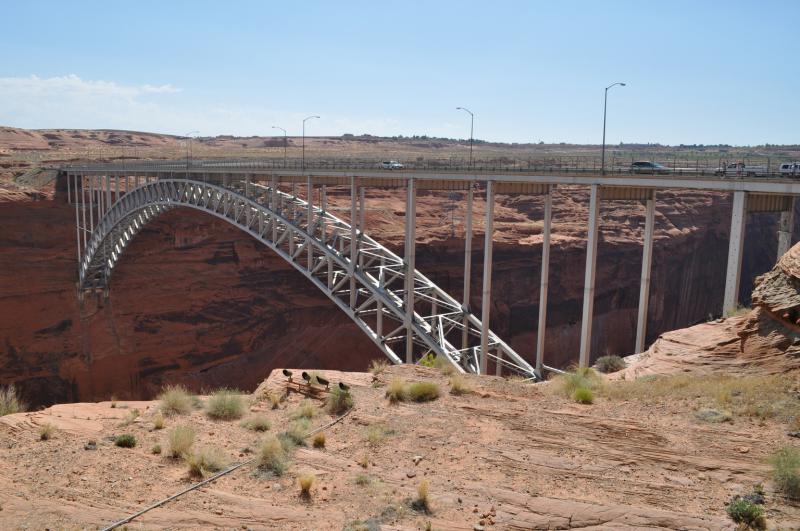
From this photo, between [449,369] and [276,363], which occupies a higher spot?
[449,369]

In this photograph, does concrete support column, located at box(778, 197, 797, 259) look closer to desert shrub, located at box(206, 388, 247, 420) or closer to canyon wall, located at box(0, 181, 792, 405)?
desert shrub, located at box(206, 388, 247, 420)

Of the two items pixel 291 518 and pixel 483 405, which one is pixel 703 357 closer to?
pixel 483 405

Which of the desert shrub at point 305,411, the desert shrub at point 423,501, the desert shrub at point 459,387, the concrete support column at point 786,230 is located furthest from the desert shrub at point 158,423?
the concrete support column at point 786,230

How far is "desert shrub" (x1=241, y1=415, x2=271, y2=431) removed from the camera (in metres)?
12.6

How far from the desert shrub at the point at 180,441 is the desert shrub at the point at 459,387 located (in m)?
5.52

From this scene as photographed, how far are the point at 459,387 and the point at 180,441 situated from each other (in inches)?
232

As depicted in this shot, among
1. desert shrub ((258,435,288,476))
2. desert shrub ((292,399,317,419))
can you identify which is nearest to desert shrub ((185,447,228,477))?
desert shrub ((258,435,288,476))

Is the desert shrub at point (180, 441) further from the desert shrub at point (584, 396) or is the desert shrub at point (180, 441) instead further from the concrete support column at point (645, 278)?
the concrete support column at point (645, 278)

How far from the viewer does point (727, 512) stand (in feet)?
27.1

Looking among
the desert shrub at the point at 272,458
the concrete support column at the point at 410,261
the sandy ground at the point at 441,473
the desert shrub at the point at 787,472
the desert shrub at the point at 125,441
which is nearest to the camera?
the desert shrub at the point at 787,472

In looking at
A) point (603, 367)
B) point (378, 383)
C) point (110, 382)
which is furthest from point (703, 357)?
point (110, 382)

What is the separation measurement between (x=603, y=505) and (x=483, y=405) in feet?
15.6

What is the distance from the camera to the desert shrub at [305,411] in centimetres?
1310

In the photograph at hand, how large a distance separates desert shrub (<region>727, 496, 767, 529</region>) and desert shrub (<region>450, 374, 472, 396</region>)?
6660 millimetres
